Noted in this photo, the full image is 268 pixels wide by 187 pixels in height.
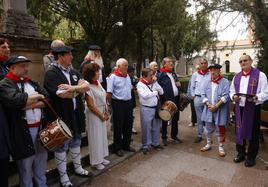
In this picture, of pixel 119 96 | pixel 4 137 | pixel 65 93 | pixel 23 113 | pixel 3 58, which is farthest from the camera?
pixel 119 96

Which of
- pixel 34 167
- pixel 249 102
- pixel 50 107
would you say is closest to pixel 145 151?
pixel 249 102

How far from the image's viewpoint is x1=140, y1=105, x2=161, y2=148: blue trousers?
246 inches

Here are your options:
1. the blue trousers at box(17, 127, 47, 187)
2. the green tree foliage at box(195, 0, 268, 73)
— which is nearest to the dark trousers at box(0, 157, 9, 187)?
the blue trousers at box(17, 127, 47, 187)

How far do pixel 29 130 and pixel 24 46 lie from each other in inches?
89.7

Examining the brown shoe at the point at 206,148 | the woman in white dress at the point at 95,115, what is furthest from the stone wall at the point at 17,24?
the brown shoe at the point at 206,148

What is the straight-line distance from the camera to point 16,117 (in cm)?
350

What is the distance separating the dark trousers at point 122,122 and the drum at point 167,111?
2.30 ft

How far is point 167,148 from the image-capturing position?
6.70 m

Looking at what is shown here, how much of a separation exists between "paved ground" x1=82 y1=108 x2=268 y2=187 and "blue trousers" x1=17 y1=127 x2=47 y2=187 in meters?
1.01

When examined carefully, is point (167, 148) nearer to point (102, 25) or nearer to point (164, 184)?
point (164, 184)

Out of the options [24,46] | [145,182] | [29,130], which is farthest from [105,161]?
[24,46]

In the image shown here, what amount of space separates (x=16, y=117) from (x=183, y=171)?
3.18 metres

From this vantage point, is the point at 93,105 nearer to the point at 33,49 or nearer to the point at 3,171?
the point at 33,49

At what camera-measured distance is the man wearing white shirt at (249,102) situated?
214 inches
